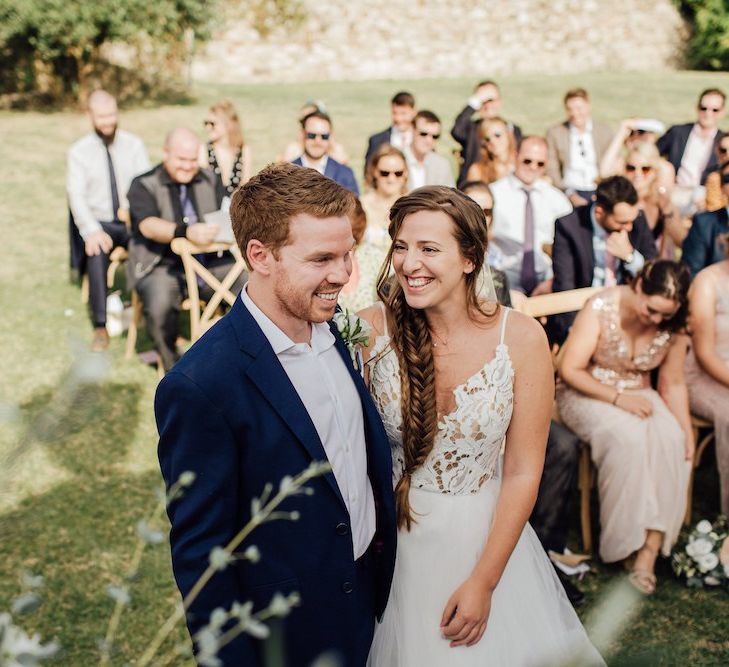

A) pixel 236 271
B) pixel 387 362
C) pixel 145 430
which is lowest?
pixel 145 430

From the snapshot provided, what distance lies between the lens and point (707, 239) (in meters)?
5.41

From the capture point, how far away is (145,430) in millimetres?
5371

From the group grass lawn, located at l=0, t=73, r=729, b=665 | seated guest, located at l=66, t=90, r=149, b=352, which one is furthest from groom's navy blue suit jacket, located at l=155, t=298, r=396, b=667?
seated guest, located at l=66, t=90, r=149, b=352

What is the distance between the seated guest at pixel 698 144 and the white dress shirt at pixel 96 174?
5900 millimetres

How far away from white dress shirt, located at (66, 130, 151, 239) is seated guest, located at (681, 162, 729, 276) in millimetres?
4588

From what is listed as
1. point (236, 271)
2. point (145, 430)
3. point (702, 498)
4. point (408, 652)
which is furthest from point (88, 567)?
point (702, 498)

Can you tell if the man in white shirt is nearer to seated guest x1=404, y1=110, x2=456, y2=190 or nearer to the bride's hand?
seated guest x1=404, y1=110, x2=456, y2=190

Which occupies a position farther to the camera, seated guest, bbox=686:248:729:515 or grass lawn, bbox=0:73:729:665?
seated guest, bbox=686:248:729:515

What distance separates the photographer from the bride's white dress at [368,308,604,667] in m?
2.32

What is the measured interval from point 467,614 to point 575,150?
727cm

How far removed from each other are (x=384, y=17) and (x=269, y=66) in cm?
481

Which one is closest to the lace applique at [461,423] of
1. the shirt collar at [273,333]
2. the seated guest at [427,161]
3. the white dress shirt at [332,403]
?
the white dress shirt at [332,403]

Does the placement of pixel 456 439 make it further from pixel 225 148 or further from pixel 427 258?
pixel 225 148

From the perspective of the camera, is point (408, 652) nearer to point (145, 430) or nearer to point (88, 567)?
point (88, 567)
